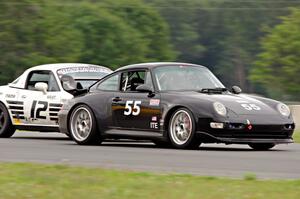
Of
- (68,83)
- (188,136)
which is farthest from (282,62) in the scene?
(188,136)

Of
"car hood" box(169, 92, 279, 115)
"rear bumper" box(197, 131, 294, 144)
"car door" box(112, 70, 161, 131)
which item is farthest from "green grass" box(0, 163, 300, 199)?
"car door" box(112, 70, 161, 131)

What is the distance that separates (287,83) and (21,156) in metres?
108

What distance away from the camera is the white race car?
18.3 m

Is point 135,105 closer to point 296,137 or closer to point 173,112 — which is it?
point 173,112

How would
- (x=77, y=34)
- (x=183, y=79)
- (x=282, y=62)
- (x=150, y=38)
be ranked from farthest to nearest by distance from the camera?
(x=150, y=38) < (x=77, y=34) < (x=282, y=62) < (x=183, y=79)

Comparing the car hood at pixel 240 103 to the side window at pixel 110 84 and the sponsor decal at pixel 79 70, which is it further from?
the sponsor decal at pixel 79 70

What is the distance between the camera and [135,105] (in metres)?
15.6

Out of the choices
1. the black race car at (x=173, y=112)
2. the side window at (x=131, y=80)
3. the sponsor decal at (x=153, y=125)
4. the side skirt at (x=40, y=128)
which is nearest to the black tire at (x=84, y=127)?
the black race car at (x=173, y=112)

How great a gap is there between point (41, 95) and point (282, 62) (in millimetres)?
104928

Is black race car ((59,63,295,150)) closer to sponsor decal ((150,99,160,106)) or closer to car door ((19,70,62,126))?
sponsor decal ((150,99,160,106))

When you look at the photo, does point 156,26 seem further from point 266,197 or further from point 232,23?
point 266,197

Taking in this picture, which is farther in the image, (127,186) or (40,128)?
(40,128)

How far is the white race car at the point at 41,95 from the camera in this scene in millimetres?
18281

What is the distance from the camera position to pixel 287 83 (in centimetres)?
12044
